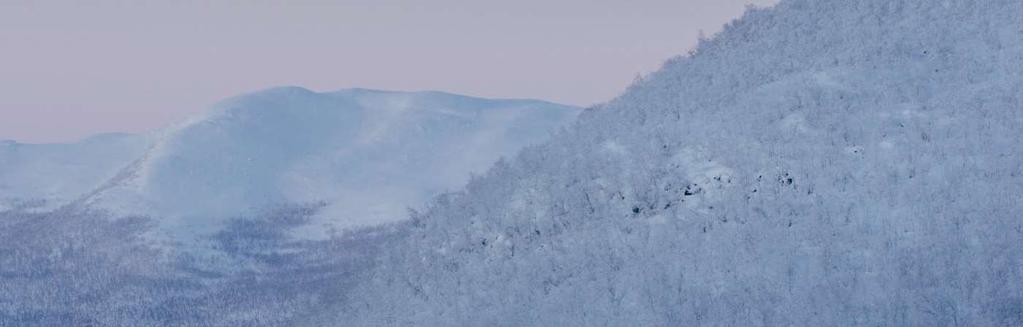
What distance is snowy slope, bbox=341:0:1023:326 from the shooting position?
27219mm

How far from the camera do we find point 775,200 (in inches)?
1308

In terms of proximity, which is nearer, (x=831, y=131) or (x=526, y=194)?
(x=831, y=131)

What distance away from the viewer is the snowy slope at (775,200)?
27.2m

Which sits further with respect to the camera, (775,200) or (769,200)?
(769,200)

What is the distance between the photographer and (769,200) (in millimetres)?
33344

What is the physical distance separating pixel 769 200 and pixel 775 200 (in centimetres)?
22

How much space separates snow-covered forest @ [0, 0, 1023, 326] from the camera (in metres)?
27.3

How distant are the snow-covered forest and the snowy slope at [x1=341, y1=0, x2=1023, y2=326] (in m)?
0.09

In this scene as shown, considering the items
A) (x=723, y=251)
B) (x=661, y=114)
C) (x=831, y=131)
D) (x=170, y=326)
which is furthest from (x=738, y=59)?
(x=170, y=326)

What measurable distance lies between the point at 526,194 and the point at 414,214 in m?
15.5

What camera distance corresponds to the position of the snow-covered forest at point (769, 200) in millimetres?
27266

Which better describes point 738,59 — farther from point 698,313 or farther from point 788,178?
point 698,313

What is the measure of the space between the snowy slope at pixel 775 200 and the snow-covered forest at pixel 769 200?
94 mm

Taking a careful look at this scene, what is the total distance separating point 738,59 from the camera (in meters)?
49.9
